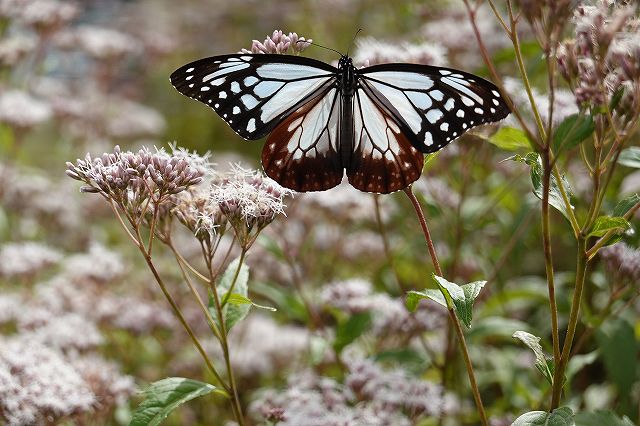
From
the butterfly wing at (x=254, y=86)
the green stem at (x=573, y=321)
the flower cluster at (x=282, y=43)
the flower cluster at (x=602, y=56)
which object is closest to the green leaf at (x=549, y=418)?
the green stem at (x=573, y=321)

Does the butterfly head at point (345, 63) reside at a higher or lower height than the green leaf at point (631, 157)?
higher

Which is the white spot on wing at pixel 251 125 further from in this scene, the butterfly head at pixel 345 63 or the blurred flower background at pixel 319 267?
the butterfly head at pixel 345 63

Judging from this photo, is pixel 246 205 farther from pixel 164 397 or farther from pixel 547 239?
pixel 547 239

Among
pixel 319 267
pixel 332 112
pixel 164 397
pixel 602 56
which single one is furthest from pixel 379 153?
pixel 319 267

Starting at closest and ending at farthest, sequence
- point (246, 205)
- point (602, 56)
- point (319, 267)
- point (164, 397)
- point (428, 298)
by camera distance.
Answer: point (602, 56) → point (428, 298) → point (164, 397) → point (246, 205) → point (319, 267)

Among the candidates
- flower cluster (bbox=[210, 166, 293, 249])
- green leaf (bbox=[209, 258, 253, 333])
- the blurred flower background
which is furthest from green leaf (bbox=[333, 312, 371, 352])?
flower cluster (bbox=[210, 166, 293, 249])

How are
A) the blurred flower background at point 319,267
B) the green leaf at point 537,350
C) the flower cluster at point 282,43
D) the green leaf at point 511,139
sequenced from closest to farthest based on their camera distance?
the green leaf at point 537,350, the green leaf at point 511,139, the flower cluster at point 282,43, the blurred flower background at point 319,267

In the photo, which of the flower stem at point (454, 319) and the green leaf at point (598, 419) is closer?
the flower stem at point (454, 319)

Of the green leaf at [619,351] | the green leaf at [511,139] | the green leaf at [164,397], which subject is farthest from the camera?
the green leaf at [619,351]
